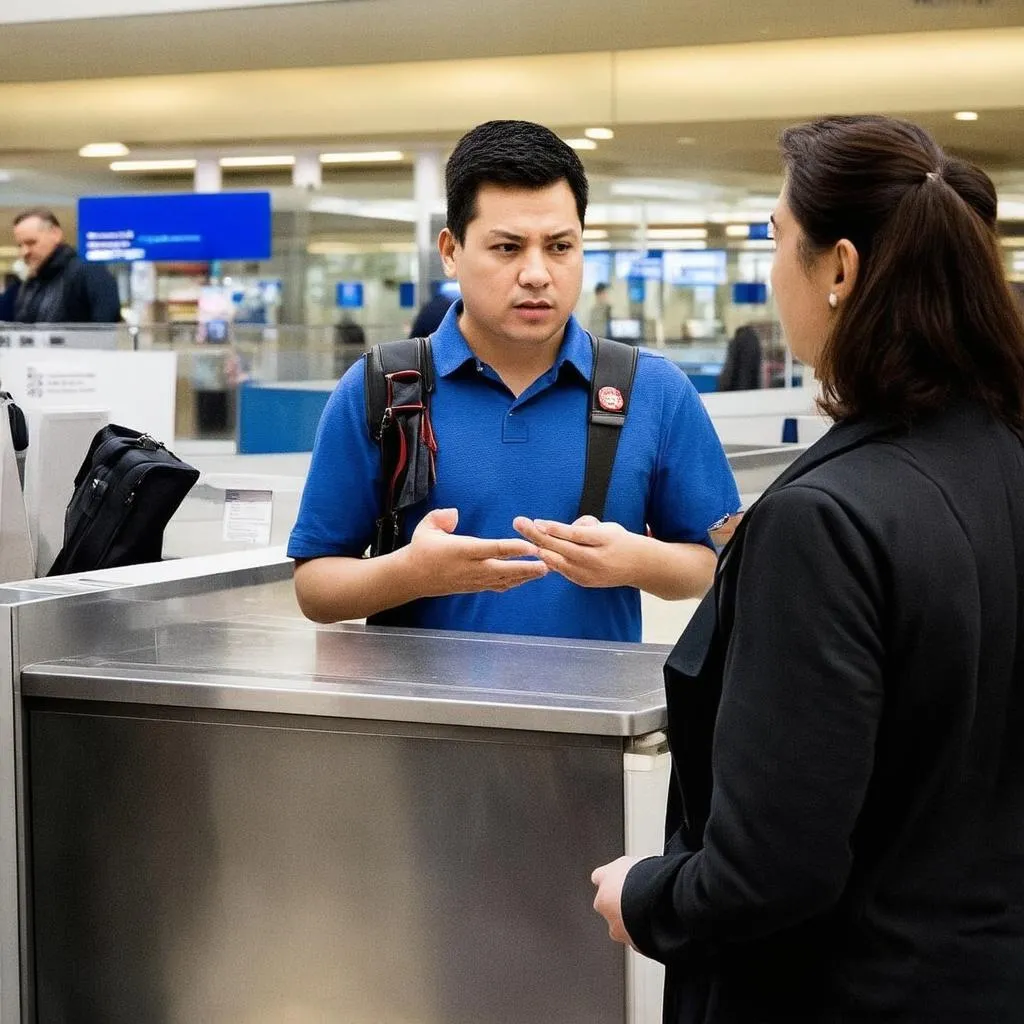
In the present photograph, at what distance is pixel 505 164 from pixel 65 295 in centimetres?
695

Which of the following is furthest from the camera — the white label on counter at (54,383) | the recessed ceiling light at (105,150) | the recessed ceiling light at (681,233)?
the recessed ceiling light at (105,150)

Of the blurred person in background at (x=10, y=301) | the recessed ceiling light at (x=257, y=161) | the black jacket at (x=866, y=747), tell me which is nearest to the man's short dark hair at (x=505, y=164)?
the black jacket at (x=866, y=747)

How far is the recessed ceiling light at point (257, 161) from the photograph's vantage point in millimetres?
15820

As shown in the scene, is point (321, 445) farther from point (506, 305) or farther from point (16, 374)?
point (16, 374)

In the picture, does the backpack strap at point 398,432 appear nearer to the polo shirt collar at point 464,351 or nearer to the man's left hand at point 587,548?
the polo shirt collar at point 464,351

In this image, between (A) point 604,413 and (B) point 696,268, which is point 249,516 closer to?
(A) point 604,413

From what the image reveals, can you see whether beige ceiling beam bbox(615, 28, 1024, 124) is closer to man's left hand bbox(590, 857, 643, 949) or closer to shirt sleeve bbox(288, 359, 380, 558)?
shirt sleeve bbox(288, 359, 380, 558)

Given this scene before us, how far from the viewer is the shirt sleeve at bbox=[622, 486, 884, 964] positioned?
3.71 feet

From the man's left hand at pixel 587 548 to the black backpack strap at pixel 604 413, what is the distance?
0.49 ft

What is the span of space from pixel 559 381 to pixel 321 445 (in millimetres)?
351

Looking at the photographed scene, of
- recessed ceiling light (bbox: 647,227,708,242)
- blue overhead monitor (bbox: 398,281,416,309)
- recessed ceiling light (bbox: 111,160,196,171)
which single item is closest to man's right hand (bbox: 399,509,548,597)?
recessed ceiling light (bbox: 647,227,708,242)

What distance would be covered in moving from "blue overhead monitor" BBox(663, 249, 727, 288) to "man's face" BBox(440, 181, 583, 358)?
1208 centimetres

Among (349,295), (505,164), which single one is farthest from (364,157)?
(505,164)

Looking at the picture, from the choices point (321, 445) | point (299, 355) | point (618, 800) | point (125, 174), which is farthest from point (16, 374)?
point (125, 174)
